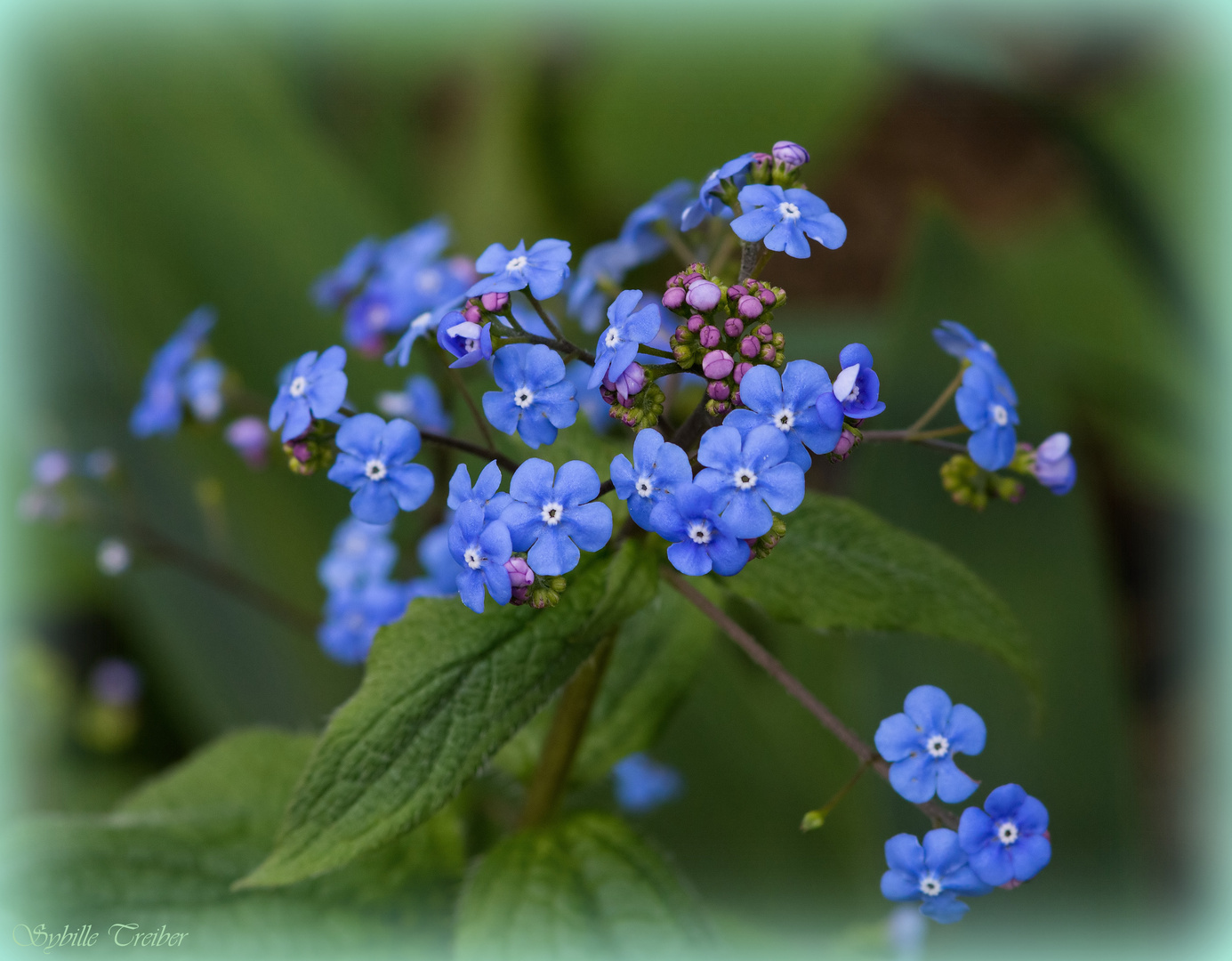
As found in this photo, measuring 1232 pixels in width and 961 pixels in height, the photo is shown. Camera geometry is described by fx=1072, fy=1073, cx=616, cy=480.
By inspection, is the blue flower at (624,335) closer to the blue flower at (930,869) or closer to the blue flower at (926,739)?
the blue flower at (926,739)

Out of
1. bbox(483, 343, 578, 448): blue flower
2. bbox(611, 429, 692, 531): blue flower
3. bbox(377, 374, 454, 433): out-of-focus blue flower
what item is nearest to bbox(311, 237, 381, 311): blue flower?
bbox(377, 374, 454, 433): out-of-focus blue flower

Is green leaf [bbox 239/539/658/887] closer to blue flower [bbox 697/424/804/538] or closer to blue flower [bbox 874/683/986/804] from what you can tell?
blue flower [bbox 697/424/804/538]

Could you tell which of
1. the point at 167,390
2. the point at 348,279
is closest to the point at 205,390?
the point at 167,390

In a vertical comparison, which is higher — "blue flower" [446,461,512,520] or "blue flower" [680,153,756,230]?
"blue flower" [680,153,756,230]

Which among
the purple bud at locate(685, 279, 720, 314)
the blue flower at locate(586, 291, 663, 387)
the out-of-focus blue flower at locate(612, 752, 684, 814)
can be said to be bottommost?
the out-of-focus blue flower at locate(612, 752, 684, 814)

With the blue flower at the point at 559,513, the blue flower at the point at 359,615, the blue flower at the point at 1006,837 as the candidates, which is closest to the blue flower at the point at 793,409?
the blue flower at the point at 559,513

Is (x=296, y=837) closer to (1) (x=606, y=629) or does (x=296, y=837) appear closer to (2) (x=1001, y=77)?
(1) (x=606, y=629)

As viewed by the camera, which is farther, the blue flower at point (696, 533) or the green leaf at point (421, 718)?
the green leaf at point (421, 718)
